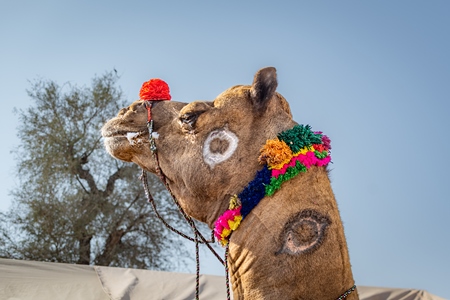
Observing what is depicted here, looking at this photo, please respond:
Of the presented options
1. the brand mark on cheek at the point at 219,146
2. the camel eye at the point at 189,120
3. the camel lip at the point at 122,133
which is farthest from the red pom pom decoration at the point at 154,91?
the brand mark on cheek at the point at 219,146

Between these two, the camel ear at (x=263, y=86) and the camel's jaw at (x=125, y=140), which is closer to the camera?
the camel ear at (x=263, y=86)

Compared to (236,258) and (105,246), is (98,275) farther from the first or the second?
(105,246)

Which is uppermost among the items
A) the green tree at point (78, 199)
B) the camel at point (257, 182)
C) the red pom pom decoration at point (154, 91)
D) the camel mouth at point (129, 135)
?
the green tree at point (78, 199)

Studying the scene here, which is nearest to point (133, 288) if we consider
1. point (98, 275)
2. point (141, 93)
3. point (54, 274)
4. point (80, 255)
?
point (98, 275)

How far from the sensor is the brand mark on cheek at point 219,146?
3.36 metres

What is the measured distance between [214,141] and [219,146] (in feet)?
0.16

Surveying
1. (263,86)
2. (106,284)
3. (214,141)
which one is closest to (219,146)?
(214,141)

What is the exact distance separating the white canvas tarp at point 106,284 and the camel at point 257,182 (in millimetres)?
4001

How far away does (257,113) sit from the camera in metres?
3.46

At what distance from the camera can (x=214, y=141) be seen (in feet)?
11.2

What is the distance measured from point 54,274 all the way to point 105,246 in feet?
33.4

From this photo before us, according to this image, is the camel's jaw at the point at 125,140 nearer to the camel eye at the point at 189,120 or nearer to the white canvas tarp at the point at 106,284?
the camel eye at the point at 189,120

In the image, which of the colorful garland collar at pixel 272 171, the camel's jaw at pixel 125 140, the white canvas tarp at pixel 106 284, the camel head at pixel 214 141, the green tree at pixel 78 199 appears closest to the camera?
the colorful garland collar at pixel 272 171

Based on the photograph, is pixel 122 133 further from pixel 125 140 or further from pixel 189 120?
pixel 189 120
